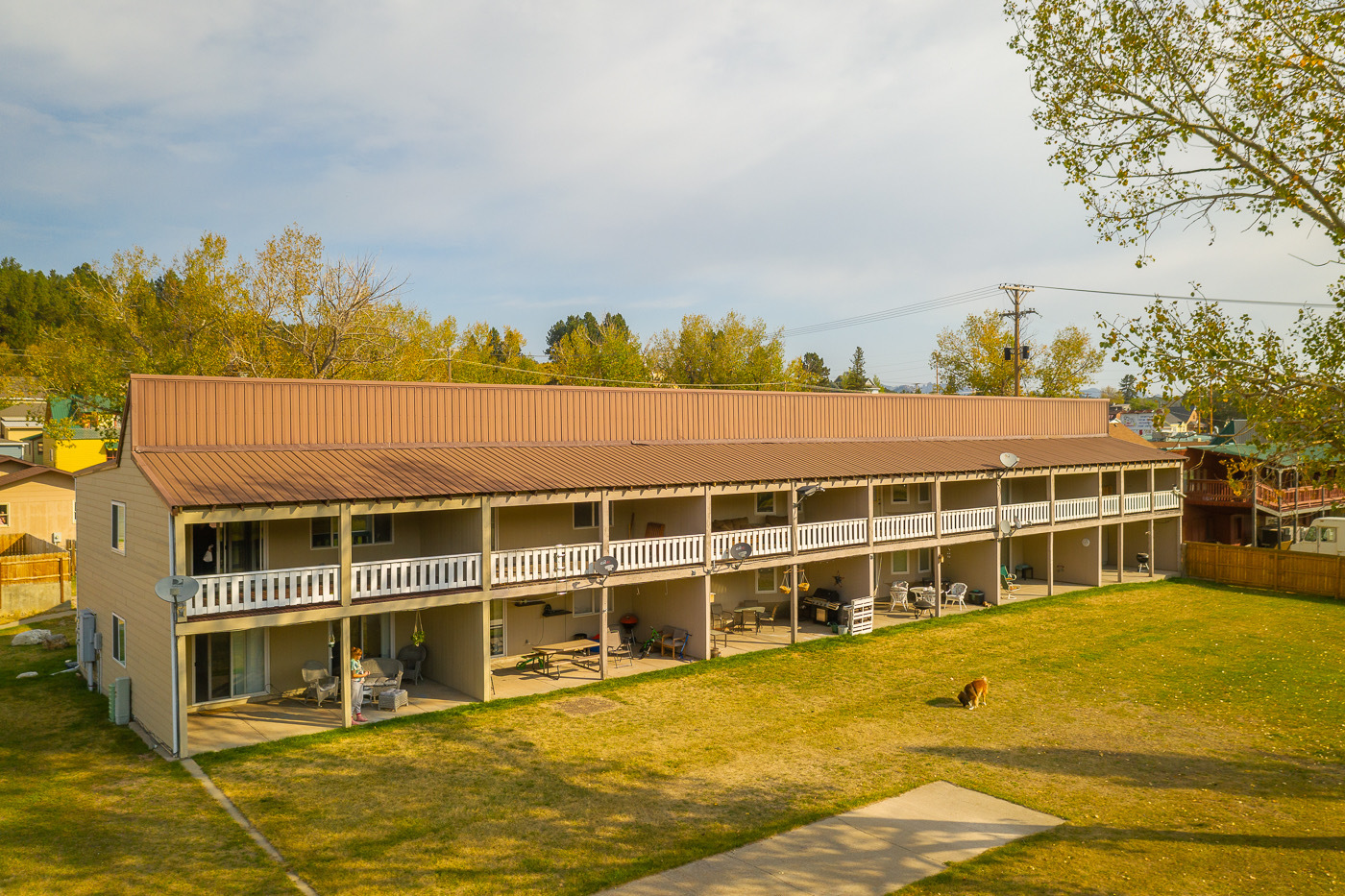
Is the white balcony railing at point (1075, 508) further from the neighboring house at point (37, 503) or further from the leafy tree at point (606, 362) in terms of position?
the leafy tree at point (606, 362)

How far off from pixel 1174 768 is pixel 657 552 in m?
11.2

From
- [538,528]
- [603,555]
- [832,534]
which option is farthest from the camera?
[832,534]

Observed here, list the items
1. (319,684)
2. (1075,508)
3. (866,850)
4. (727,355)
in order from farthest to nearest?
(727,355)
(1075,508)
(319,684)
(866,850)

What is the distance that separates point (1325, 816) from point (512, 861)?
1153cm

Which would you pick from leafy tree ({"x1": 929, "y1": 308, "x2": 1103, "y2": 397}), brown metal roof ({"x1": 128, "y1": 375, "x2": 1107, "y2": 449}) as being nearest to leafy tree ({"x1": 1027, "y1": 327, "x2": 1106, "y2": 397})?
leafy tree ({"x1": 929, "y1": 308, "x2": 1103, "y2": 397})

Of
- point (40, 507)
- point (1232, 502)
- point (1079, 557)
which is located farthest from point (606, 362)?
point (1232, 502)

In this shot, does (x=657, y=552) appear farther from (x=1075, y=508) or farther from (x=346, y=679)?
(x=1075, y=508)

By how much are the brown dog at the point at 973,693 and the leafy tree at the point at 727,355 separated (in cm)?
4704

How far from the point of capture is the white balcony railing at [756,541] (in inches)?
853

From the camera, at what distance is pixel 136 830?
Answer: 11.8 m

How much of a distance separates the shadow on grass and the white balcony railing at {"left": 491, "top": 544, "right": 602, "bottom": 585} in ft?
27.0

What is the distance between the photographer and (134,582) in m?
16.9

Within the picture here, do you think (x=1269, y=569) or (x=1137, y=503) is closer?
(x=1269, y=569)

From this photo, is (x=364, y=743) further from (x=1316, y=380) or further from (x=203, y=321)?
(x=203, y=321)
